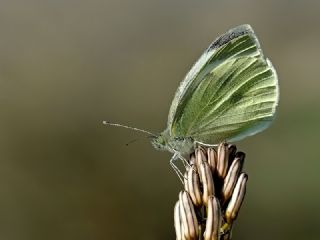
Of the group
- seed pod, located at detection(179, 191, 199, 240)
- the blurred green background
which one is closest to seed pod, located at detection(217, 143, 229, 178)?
seed pod, located at detection(179, 191, 199, 240)

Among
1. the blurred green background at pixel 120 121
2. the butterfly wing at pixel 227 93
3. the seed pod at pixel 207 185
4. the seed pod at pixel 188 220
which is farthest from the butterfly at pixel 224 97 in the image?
the blurred green background at pixel 120 121

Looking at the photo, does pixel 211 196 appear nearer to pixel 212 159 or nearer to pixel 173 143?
pixel 212 159

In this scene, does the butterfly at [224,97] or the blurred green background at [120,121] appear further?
the blurred green background at [120,121]

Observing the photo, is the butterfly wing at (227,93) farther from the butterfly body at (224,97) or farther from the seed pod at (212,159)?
the seed pod at (212,159)

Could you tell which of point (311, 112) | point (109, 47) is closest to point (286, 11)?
point (109, 47)

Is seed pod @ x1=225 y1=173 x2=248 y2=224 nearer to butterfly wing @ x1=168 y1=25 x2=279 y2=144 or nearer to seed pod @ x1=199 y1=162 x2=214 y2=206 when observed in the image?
seed pod @ x1=199 y1=162 x2=214 y2=206

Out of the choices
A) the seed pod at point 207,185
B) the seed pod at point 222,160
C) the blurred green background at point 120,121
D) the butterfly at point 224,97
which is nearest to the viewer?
the seed pod at point 207,185
